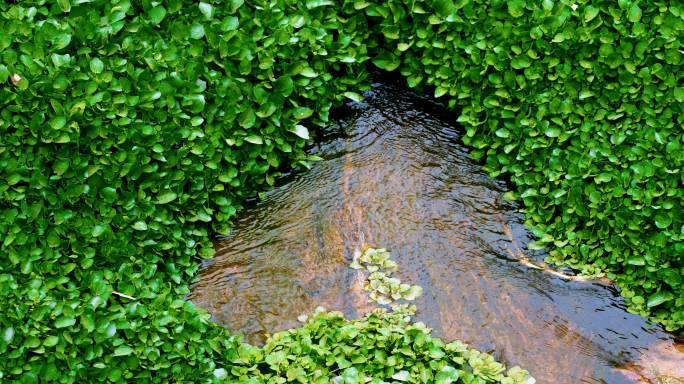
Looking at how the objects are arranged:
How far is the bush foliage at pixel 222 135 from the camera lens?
374 cm

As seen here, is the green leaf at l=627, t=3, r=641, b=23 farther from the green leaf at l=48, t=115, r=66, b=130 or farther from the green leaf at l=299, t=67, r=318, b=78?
the green leaf at l=48, t=115, r=66, b=130

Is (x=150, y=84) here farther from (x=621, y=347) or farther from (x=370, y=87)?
(x=621, y=347)

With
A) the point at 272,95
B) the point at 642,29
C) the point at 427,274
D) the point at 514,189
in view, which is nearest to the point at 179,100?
the point at 272,95

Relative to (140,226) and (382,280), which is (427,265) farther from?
(140,226)

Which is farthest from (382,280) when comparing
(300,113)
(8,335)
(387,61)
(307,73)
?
(8,335)

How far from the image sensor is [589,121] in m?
4.47

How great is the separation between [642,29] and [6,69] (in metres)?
3.12

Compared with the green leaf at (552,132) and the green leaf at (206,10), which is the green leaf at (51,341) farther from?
the green leaf at (552,132)

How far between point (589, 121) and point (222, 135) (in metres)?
1.94

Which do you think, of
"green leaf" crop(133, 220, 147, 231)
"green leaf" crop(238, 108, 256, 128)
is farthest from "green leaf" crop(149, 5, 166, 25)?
"green leaf" crop(133, 220, 147, 231)

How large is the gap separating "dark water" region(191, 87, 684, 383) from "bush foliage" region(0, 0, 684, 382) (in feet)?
0.52

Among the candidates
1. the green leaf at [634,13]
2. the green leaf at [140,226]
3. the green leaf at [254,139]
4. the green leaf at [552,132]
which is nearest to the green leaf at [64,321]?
the green leaf at [140,226]

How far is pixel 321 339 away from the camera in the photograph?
12.9 ft

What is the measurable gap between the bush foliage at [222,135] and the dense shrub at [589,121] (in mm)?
11
